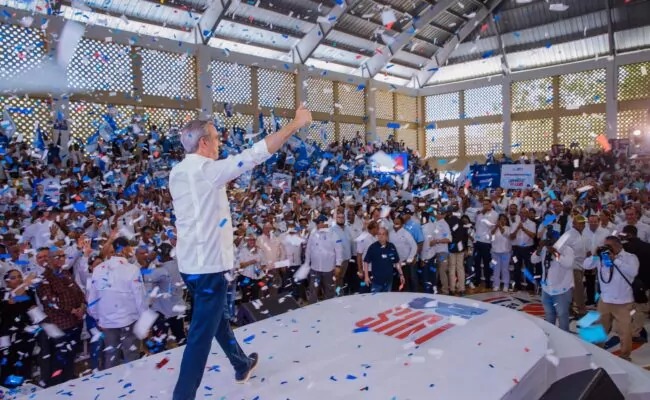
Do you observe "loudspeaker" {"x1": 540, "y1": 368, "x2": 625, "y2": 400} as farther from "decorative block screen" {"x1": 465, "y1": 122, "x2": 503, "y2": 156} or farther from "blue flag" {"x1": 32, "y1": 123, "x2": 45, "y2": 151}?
"decorative block screen" {"x1": 465, "y1": 122, "x2": 503, "y2": 156}

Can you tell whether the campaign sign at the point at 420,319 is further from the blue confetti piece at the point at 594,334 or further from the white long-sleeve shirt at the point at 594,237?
the white long-sleeve shirt at the point at 594,237

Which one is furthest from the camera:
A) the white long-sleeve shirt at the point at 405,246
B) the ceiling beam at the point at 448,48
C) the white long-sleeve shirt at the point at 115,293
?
the ceiling beam at the point at 448,48

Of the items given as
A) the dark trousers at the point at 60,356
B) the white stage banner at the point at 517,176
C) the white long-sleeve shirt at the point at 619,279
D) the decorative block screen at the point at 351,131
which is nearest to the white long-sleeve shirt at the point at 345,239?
the white long-sleeve shirt at the point at 619,279

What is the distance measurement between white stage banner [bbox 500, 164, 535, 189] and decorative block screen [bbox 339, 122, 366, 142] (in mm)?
9296

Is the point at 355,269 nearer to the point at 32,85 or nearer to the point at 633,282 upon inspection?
the point at 633,282

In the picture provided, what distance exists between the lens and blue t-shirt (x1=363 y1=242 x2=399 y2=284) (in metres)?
6.04

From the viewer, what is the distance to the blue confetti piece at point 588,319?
557cm

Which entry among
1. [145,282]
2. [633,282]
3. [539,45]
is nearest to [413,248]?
[633,282]

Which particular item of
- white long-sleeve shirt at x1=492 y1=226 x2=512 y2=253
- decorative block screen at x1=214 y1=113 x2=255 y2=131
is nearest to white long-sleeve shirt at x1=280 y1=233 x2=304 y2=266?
white long-sleeve shirt at x1=492 y1=226 x2=512 y2=253

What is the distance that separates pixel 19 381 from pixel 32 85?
360 inches

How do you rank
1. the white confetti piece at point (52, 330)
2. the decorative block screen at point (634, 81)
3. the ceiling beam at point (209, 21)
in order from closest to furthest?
the white confetti piece at point (52, 330)
the ceiling beam at point (209, 21)
the decorative block screen at point (634, 81)

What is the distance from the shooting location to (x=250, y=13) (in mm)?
14641

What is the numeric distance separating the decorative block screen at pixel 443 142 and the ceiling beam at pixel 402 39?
5232mm

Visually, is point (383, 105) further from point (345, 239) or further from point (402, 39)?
point (345, 239)
